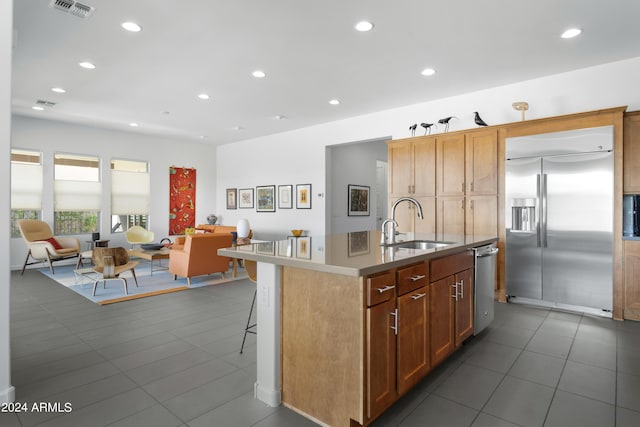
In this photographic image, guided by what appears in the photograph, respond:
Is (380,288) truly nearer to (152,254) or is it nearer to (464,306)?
(464,306)

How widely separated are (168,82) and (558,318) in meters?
5.73

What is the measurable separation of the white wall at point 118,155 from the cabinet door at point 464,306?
7791 millimetres

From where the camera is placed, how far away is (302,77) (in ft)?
15.7

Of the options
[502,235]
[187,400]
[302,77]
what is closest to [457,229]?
[502,235]

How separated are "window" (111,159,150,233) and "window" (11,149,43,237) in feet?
4.44

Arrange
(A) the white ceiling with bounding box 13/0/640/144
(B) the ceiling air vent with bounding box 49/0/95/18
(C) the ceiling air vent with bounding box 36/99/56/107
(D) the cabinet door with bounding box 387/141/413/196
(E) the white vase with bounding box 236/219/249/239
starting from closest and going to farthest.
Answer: (B) the ceiling air vent with bounding box 49/0/95/18 < (A) the white ceiling with bounding box 13/0/640/144 < (D) the cabinet door with bounding box 387/141/413/196 < (C) the ceiling air vent with bounding box 36/99/56/107 < (E) the white vase with bounding box 236/219/249/239

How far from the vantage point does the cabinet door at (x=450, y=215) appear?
493 centimetres

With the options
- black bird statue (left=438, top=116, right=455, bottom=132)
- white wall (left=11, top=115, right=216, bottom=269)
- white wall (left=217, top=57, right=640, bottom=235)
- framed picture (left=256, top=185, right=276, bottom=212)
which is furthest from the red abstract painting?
black bird statue (left=438, top=116, right=455, bottom=132)

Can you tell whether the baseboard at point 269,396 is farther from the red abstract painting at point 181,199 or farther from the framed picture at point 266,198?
the red abstract painting at point 181,199

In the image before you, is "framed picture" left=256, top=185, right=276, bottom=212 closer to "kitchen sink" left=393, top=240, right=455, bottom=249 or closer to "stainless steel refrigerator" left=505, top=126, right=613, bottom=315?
"stainless steel refrigerator" left=505, top=126, right=613, bottom=315

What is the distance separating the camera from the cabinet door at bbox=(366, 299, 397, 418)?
1816mm

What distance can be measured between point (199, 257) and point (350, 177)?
3.99 meters

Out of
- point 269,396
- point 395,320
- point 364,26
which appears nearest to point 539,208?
point 364,26

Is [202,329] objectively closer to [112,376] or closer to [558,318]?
[112,376]
